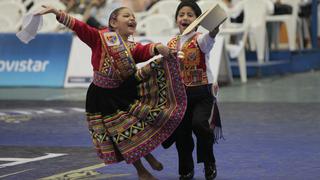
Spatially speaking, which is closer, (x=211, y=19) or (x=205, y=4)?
(x=211, y=19)

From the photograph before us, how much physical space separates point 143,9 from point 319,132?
1000 centimetres

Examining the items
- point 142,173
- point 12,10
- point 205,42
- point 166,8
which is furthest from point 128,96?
point 12,10

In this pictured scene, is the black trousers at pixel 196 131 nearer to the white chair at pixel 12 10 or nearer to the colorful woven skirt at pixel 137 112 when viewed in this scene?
the colorful woven skirt at pixel 137 112

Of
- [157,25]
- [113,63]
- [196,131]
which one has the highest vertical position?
[113,63]

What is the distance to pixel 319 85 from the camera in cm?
→ 1770

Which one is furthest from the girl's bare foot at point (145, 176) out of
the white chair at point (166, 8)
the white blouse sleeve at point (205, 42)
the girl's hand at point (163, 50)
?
the white chair at point (166, 8)

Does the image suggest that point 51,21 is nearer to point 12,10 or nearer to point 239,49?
point 12,10

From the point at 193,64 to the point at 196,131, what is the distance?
613 mm

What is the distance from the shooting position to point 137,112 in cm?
844

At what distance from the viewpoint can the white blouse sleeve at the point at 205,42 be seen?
864 cm

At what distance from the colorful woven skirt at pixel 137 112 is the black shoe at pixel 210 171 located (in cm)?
49

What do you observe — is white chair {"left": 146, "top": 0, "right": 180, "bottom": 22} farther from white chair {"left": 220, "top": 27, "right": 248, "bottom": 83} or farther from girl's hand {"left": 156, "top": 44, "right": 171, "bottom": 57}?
girl's hand {"left": 156, "top": 44, "right": 171, "bottom": 57}

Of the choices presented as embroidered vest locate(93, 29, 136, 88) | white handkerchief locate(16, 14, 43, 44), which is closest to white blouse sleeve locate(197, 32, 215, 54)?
embroidered vest locate(93, 29, 136, 88)

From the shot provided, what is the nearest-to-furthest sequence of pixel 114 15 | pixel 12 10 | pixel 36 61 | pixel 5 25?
pixel 114 15, pixel 36 61, pixel 5 25, pixel 12 10
